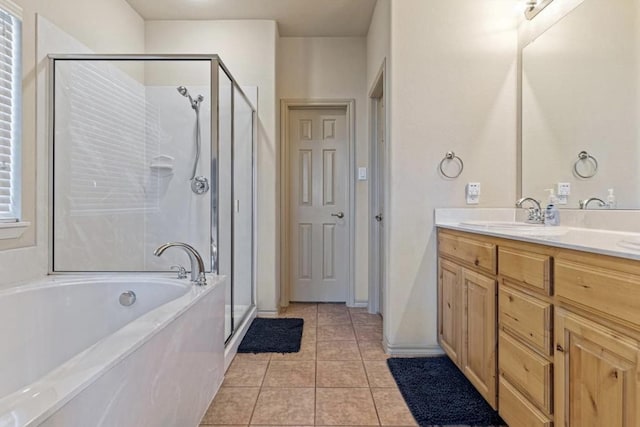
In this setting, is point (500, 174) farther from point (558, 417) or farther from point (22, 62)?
point (22, 62)

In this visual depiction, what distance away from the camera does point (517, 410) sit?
1.45 m

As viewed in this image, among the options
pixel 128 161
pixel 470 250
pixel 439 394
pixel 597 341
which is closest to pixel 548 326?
pixel 597 341

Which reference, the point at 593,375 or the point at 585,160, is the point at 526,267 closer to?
the point at 593,375

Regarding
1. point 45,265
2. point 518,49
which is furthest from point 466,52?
point 45,265

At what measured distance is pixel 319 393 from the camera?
1916mm

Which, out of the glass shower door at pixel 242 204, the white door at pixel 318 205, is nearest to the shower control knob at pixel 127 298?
the glass shower door at pixel 242 204

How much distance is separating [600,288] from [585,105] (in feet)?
4.07

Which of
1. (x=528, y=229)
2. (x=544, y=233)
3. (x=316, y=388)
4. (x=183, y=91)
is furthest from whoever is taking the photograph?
(x=183, y=91)

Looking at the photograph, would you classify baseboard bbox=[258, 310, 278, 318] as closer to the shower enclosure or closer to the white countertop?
the shower enclosure

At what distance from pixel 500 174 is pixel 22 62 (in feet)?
9.03

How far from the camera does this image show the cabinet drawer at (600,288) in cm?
92

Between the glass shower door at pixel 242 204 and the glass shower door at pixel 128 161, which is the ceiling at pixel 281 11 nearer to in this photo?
the glass shower door at pixel 128 161

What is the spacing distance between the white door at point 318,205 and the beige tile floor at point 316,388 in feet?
3.08

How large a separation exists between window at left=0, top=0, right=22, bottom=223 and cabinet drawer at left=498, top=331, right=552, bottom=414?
2326 millimetres
